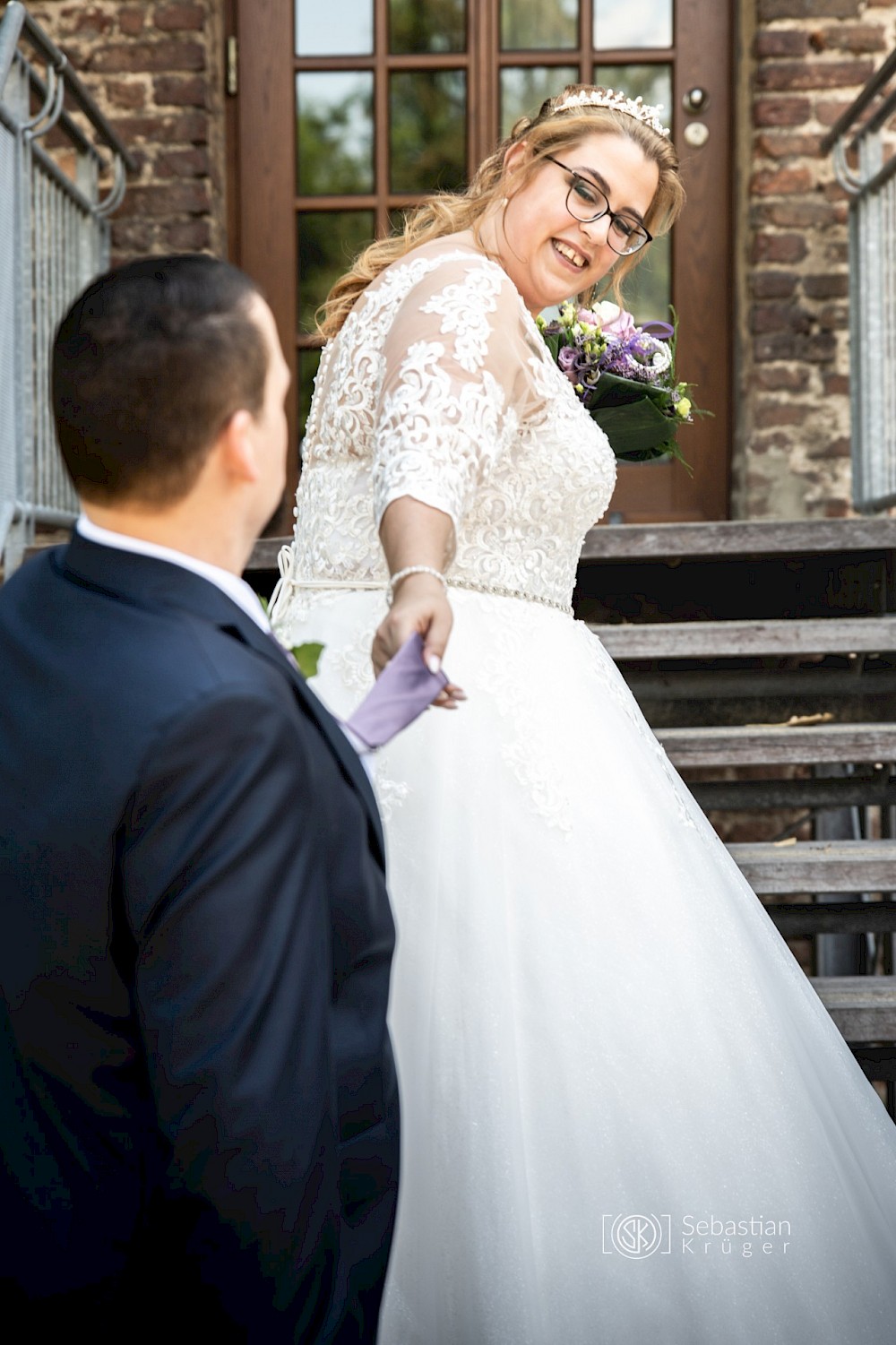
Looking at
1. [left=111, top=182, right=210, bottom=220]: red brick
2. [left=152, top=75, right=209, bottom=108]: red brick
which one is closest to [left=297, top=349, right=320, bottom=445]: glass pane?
[left=111, top=182, right=210, bottom=220]: red brick

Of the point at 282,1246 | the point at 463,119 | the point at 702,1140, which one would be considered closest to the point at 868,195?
the point at 463,119

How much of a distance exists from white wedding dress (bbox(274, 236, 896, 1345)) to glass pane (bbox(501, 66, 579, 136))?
10.3 ft

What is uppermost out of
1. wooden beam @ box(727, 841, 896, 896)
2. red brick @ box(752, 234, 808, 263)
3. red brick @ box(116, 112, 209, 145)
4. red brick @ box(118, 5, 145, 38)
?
red brick @ box(118, 5, 145, 38)

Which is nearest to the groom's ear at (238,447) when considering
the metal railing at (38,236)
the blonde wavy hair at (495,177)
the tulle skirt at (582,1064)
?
the tulle skirt at (582,1064)

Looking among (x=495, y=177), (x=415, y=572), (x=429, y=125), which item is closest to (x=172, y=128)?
(x=429, y=125)

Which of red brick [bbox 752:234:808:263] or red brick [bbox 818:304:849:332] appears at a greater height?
red brick [bbox 752:234:808:263]

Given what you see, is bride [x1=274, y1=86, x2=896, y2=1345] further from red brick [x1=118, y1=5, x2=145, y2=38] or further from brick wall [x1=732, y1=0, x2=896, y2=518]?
red brick [x1=118, y1=5, x2=145, y2=38]

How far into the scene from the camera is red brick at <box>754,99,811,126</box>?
4.29 meters

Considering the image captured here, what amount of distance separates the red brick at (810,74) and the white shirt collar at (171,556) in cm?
402

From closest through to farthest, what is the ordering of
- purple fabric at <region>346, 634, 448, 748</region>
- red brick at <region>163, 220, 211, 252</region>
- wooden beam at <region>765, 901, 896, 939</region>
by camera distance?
purple fabric at <region>346, 634, 448, 748</region> < wooden beam at <region>765, 901, 896, 939</region> < red brick at <region>163, 220, 211, 252</region>

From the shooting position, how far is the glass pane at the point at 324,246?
462 centimetres

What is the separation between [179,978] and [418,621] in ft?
1.89

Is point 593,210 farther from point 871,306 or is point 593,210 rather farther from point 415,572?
point 871,306

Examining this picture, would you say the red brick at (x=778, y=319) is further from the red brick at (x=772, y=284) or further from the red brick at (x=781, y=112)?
the red brick at (x=781, y=112)
